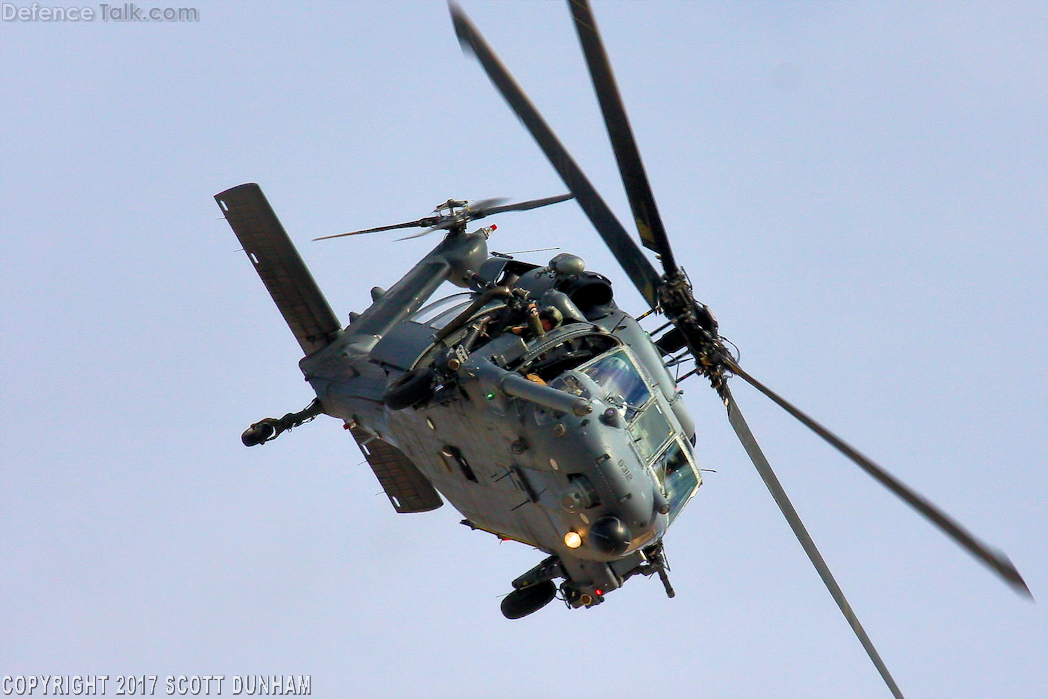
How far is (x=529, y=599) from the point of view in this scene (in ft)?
64.8

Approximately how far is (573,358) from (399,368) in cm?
327

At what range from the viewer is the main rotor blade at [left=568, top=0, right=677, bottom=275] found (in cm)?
1551

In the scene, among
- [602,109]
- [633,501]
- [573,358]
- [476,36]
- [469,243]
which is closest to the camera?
[476,36]

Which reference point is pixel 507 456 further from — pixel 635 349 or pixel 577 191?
pixel 577 191

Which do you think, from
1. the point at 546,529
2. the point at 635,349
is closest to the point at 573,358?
the point at 635,349

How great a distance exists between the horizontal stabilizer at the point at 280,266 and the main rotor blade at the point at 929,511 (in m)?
10.2

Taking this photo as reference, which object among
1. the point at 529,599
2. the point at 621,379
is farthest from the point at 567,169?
the point at 529,599

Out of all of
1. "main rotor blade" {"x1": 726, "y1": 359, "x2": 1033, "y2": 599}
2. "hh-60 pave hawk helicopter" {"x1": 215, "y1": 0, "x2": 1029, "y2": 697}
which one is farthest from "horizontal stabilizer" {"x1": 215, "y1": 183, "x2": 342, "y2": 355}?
"main rotor blade" {"x1": 726, "y1": 359, "x2": 1033, "y2": 599}

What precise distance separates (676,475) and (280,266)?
914cm

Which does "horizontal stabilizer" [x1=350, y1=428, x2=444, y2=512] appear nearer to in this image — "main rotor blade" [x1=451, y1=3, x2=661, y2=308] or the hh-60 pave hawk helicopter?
the hh-60 pave hawk helicopter

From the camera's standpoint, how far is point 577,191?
56.9ft

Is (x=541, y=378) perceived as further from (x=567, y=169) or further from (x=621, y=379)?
(x=567, y=169)

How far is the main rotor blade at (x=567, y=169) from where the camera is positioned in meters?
15.3

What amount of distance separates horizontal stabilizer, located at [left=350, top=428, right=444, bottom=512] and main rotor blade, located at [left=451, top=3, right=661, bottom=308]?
297 inches
